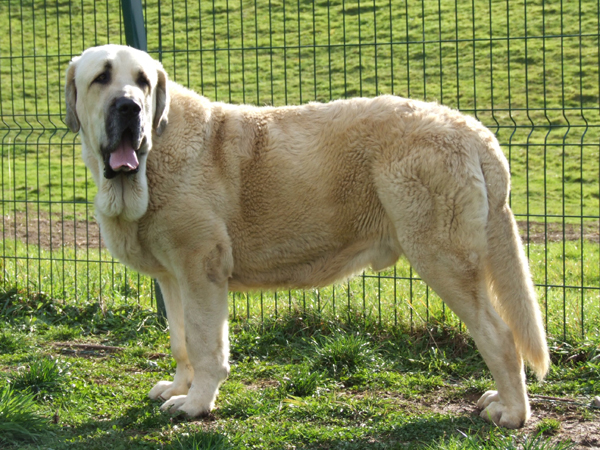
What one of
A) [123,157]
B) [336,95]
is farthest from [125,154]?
[336,95]

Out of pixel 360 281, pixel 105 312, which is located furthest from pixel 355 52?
pixel 105 312

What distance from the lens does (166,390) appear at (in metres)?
4.26

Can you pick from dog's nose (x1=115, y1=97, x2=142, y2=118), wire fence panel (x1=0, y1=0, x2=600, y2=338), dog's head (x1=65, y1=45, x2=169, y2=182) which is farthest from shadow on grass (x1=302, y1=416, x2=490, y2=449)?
dog's nose (x1=115, y1=97, x2=142, y2=118)

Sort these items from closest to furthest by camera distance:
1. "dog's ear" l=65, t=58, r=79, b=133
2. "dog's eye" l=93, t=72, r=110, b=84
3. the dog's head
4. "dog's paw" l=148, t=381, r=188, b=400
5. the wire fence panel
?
the dog's head, "dog's eye" l=93, t=72, r=110, b=84, "dog's ear" l=65, t=58, r=79, b=133, "dog's paw" l=148, t=381, r=188, b=400, the wire fence panel

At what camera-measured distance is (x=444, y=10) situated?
15.1 metres

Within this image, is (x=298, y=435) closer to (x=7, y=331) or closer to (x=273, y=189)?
(x=273, y=189)

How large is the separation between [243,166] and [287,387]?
1489mm

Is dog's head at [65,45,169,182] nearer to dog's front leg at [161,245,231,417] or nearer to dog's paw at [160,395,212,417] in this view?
dog's front leg at [161,245,231,417]

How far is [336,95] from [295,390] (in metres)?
9.47

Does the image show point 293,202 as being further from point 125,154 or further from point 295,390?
point 295,390

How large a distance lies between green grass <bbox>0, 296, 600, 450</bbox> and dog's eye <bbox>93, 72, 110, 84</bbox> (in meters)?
1.86

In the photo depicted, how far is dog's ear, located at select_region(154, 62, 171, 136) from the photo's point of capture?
13.2 ft

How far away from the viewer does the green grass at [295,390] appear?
360 centimetres

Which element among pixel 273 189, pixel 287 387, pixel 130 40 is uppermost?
pixel 130 40
